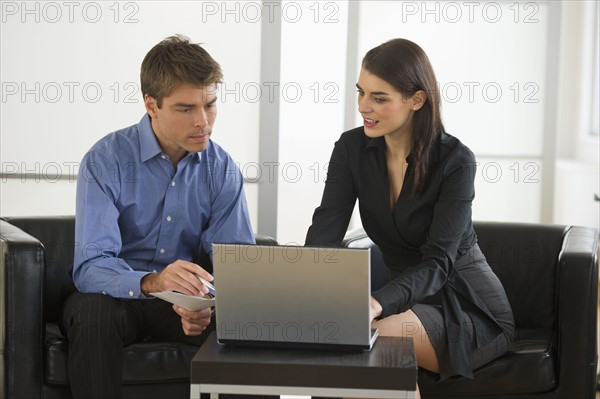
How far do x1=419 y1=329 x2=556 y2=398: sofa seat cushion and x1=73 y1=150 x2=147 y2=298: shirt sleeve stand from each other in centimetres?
88

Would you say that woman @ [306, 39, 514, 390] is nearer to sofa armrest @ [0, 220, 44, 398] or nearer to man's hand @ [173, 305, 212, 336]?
A: man's hand @ [173, 305, 212, 336]

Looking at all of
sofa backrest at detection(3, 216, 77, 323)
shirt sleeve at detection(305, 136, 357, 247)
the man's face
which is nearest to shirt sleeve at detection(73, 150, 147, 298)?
the man's face

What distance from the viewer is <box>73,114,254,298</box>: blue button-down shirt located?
2719mm

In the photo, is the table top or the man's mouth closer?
the table top

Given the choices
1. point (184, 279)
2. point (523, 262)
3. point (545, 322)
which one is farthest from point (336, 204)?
point (545, 322)

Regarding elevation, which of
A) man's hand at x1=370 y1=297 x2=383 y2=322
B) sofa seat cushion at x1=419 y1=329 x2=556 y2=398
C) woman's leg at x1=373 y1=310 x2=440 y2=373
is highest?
man's hand at x1=370 y1=297 x2=383 y2=322

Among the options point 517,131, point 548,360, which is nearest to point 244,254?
point 548,360

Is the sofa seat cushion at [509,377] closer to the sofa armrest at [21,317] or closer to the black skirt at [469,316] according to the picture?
the black skirt at [469,316]

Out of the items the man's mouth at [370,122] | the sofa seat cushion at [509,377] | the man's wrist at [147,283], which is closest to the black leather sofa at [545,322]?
the sofa seat cushion at [509,377]

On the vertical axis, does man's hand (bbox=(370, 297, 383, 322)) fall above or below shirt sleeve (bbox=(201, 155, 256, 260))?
below

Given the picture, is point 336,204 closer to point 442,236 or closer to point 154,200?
point 442,236

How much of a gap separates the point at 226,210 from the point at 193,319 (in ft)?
1.54

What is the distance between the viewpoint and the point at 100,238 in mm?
2658

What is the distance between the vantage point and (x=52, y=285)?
3006 millimetres
